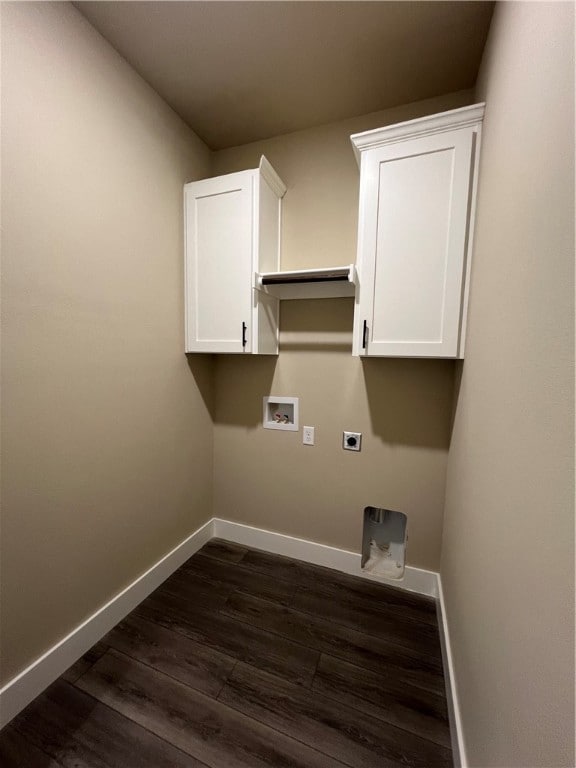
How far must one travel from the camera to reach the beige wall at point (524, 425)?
1.63ft

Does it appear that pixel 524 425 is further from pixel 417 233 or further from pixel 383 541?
pixel 383 541

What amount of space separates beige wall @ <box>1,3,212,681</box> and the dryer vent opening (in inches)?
51.4

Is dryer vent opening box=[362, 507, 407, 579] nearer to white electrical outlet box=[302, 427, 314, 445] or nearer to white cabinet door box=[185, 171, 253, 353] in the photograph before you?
white electrical outlet box=[302, 427, 314, 445]

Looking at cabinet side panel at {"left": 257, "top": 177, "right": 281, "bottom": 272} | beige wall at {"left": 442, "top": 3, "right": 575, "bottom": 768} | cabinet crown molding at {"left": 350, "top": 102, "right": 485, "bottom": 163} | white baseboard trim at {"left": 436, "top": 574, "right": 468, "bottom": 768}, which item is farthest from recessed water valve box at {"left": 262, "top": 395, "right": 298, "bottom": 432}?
cabinet crown molding at {"left": 350, "top": 102, "right": 485, "bottom": 163}

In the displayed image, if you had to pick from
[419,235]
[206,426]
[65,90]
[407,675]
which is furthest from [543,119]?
[206,426]

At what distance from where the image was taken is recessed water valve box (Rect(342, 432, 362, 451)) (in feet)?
6.27

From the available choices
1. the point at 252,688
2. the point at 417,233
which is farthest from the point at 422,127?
the point at 252,688

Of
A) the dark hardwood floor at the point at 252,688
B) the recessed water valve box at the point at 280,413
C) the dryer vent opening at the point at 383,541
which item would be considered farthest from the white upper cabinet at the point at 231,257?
the dark hardwood floor at the point at 252,688

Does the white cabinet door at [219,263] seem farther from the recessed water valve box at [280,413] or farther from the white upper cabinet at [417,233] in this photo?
the white upper cabinet at [417,233]

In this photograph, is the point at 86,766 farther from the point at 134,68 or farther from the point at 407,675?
the point at 134,68

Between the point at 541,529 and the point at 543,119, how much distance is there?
852 mm

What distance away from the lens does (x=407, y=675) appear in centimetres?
135

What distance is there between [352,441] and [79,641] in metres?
1.67

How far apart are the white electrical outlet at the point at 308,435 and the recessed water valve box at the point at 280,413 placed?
63 millimetres
